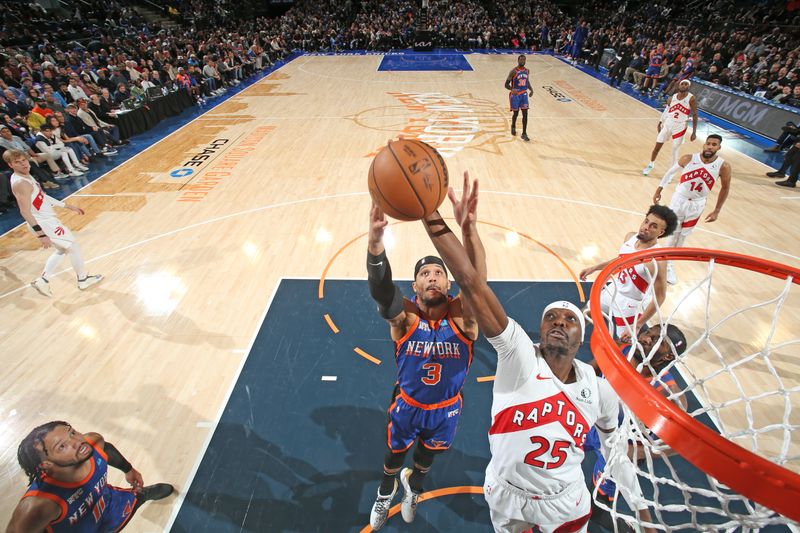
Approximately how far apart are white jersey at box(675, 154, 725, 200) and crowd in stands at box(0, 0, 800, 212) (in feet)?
29.1

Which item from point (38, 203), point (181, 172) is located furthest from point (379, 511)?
point (181, 172)

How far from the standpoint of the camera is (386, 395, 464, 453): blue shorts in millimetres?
2803

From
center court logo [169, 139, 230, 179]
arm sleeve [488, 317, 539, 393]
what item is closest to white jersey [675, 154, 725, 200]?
arm sleeve [488, 317, 539, 393]

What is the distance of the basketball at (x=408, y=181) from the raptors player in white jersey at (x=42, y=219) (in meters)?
5.02

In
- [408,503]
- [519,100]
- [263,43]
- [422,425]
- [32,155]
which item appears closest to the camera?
[422,425]

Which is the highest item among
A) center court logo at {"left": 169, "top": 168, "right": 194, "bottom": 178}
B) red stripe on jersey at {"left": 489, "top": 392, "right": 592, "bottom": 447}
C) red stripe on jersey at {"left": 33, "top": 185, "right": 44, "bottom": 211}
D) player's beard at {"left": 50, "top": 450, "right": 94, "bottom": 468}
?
red stripe on jersey at {"left": 489, "top": 392, "right": 592, "bottom": 447}

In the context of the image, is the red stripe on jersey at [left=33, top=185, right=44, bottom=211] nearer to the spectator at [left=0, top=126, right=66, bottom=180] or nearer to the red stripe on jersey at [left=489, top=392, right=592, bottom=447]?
the spectator at [left=0, top=126, right=66, bottom=180]

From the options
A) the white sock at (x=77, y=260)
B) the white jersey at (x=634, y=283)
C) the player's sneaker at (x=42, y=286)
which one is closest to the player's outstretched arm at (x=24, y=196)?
the white sock at (x=77, y=260)

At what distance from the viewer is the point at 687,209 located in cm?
539

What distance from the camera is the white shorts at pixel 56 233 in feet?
17.3

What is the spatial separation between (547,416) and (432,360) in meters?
0.81

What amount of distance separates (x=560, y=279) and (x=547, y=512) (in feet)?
13.0

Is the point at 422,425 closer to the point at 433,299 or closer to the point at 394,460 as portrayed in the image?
the point at 394,460

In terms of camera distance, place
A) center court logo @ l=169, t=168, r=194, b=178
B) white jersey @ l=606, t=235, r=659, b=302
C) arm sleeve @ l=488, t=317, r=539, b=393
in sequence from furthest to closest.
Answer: center court logo @ l=169, t=168, r=194, b=178 < white jersey @ l=606, t=235, r=659, b=302 < arm sleeve @ l=488, t=317, r=539, b=393
